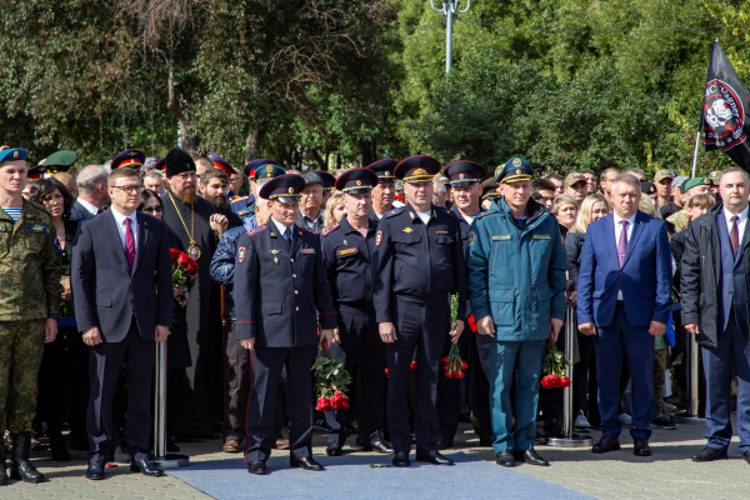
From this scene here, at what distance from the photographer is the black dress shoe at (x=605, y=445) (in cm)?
851

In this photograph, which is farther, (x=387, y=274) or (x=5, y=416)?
(x=387, y=274)

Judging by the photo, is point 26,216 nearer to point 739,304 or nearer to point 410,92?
point 739,304

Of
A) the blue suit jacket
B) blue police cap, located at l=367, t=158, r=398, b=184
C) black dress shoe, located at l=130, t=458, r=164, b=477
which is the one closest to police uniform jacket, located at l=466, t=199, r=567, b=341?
the blue suit jacket

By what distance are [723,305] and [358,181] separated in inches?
127

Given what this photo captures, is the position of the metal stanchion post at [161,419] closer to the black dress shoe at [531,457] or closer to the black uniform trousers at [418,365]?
the black uniform trousers at [418,365]

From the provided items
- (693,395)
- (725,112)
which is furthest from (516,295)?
(725,112)

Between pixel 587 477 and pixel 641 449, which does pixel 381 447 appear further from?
pixel 641 449

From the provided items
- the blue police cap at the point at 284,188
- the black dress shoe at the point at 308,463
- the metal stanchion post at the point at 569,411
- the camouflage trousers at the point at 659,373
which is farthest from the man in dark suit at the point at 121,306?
the camouflage trousers at the point at 659,373

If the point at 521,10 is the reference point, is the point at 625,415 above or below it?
below

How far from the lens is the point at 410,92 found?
43375 mm

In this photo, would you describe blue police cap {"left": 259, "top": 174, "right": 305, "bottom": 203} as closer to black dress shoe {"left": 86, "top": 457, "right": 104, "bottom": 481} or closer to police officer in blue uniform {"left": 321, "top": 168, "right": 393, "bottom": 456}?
police officer in blue uniform {"left": 321, "top": 168, "right": 393, "bottom": 456}

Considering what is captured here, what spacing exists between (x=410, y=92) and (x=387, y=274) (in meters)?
36.1

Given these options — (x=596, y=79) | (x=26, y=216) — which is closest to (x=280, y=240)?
(x=26, y=216)

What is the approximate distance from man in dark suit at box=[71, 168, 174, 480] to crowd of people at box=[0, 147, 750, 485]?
15mm
